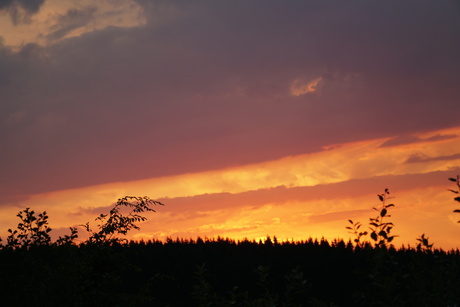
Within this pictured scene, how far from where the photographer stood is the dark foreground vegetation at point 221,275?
355 inches

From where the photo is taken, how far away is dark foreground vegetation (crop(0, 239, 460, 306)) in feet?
29.6

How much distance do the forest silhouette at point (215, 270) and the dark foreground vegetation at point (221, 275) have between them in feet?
0.07

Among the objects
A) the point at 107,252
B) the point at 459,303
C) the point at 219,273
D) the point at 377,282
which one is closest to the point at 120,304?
the point at 107,252

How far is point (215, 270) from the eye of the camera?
69.5 ft

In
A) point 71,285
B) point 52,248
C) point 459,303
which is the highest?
point 52,248

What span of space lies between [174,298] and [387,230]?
1431cm

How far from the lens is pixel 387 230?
821cm

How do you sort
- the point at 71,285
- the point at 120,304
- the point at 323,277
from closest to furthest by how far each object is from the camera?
the point at 71,285 → the point at 120,304 → the point at 323,277

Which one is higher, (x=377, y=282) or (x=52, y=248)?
(x=52, y=248)

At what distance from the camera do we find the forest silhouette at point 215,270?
845cm

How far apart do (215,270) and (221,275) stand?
358mm

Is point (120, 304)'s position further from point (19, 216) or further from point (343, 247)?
point (343, 247)

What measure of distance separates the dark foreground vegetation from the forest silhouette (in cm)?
2

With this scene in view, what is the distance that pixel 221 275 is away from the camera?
824 inches
